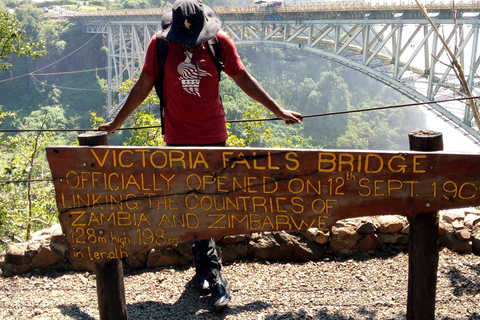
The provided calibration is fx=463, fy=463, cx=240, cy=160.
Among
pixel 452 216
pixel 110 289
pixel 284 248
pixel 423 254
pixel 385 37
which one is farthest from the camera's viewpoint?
pixel 385 37

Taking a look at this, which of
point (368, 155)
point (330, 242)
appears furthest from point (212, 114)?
point (330, 242)

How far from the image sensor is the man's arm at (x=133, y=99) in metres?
2.45

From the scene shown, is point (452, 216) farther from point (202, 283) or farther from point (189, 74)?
point (189, 74)

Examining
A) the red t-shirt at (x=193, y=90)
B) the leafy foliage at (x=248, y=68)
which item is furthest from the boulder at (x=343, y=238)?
the leafy foliage at (x=248, y=68)

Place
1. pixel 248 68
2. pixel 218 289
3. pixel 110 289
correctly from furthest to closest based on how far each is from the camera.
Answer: pixel 248 68 → pixel 218 289 → pixel 110 289

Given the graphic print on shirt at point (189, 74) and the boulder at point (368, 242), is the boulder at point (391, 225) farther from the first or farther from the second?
the graphic print on shirt at point (189, 74)

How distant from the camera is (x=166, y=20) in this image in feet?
8.07

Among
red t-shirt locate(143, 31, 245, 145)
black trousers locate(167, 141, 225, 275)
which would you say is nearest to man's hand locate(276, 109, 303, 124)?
red t-shirt locate(143, 31, 245, 145)

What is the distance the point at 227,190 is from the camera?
2.11 m

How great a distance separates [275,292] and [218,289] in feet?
1.32

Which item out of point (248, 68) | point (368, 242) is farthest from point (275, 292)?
point (248, 68)

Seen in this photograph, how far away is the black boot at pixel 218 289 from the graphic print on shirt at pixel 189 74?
3.67 feet

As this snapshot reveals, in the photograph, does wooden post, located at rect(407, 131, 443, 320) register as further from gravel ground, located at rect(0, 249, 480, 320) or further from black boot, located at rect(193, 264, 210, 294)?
black boot, located at rect(193, 264, 210, 294)

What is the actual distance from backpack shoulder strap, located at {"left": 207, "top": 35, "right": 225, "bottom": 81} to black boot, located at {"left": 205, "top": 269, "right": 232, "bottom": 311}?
4.01 ft
